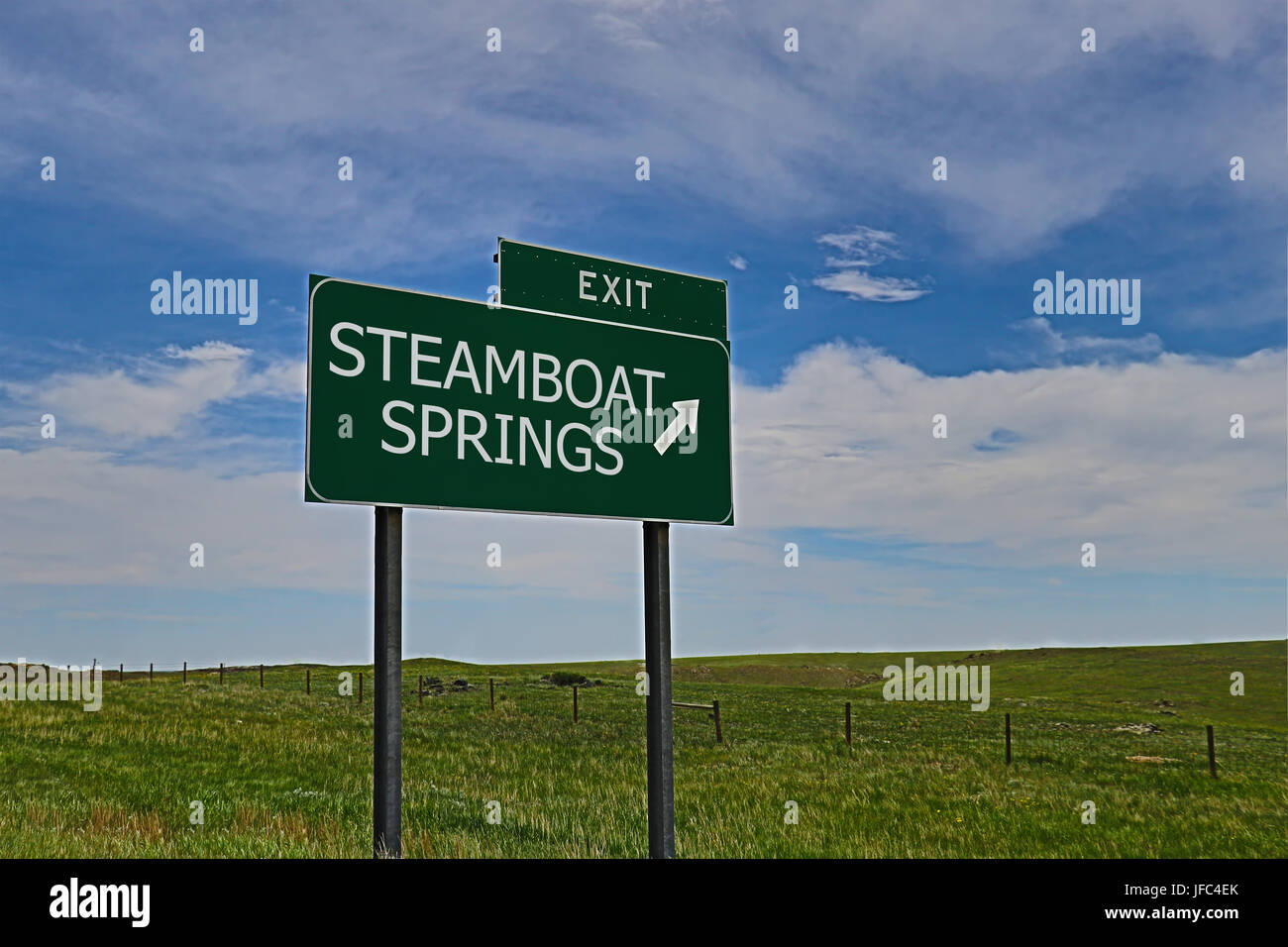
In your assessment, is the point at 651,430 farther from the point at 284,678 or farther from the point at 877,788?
the point at 284,678

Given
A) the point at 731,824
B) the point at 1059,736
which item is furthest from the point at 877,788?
the point at 1059,736

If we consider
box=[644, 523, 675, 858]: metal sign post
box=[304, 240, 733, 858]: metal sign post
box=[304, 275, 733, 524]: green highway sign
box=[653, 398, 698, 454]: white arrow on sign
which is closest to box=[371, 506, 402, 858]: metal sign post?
box=[304, 240, 733, 858]: metal sign post

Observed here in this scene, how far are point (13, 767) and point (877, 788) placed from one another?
15.4m

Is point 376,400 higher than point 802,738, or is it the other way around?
point 376,400

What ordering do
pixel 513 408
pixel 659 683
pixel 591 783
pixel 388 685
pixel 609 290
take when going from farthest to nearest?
pixel 591 783 → pixel 609 290 → pixel 659 683 → pixel 513 408 → pixel 388 685

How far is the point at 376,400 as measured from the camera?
7.39 m

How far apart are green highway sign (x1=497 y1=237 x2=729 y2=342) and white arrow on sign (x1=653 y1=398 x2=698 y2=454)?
0.77m

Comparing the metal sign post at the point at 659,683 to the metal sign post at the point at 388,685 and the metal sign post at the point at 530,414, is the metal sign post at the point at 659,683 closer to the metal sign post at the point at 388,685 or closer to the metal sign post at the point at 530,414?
the metal sign post at the point at 530,414

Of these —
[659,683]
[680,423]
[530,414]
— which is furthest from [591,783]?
[530,414]

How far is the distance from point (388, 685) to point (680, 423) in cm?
350

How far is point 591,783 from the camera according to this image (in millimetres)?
16844

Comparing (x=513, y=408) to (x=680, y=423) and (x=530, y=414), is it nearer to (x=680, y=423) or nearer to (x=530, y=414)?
(x=530, y=414)

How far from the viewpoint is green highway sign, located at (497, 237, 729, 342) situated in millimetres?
8344
